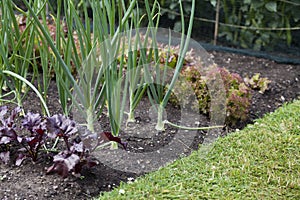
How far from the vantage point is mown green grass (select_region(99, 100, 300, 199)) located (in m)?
2.35

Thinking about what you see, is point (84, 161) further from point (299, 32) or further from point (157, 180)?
point (299, 32)

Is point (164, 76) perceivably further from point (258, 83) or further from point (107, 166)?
point (258, 83)

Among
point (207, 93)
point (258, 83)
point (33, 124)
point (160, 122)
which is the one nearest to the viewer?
point (33, 124)

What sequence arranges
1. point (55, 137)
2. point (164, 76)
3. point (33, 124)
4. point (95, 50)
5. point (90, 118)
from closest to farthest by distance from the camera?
point (55, 137) → point (33, 124) → point (95, 50) → point (90, 118) → point (164, 76)

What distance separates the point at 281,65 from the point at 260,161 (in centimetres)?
243

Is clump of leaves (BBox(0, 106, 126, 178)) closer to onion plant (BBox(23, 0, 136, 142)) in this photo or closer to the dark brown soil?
the dark brown soil

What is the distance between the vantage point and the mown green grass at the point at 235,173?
7.72ft

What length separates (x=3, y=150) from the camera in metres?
2.59

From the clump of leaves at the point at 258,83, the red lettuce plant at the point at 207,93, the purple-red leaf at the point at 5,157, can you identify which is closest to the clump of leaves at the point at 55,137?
the purple-red leaf at the point at 5,157

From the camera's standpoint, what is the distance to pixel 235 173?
8.33ft

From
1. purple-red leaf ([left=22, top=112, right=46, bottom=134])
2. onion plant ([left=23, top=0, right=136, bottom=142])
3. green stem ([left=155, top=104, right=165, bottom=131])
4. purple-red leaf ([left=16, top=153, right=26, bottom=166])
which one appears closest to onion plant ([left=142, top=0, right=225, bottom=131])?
green stem ([left=155, top=104, right=165, bottom=131])

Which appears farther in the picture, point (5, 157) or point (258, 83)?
point (258, 83)

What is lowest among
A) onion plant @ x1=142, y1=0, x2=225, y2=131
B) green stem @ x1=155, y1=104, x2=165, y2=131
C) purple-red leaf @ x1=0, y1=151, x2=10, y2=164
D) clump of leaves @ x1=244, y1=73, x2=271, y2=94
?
purple-red leaf @ x1=0, y1=151, x2=10, y2=164

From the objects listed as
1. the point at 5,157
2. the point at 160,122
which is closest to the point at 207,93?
the point at 160,122
